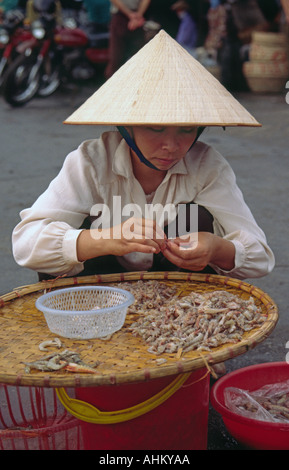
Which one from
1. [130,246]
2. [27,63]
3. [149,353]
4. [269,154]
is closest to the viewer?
[149,353]

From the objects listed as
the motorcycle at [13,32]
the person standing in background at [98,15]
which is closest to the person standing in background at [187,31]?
the person standing in background at [98,15]

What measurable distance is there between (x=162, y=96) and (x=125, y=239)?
0.44 m

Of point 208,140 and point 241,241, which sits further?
point 208,140

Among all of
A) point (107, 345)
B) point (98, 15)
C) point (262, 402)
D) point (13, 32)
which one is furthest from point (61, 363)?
point (98, 15)

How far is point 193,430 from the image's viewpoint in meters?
1.77

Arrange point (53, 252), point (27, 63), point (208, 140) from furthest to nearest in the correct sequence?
1. point (27, 63)
2. point (208, 140)
3. point (53, 252)

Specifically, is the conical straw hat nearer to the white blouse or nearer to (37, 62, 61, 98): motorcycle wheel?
the white blouse

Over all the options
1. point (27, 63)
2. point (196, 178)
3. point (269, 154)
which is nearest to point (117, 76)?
point (196, 178)

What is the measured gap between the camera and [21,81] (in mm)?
7777

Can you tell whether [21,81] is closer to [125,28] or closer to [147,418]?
[125,28]

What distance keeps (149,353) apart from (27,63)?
658 centimetres

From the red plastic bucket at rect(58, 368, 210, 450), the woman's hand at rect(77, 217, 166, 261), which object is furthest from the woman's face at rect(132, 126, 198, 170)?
the red plastic bucket at rect(58, 368, 210, 450)

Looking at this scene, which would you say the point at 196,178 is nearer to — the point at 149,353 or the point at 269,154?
the point at 149,353

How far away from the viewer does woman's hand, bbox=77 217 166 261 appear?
187cm
